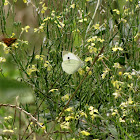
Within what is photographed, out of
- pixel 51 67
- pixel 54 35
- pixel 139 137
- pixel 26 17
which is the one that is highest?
pixel 26 17

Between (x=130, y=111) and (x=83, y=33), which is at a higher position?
(x=83, y=33)

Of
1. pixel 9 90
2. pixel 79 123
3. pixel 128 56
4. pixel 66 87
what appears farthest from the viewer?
pixel 128 56

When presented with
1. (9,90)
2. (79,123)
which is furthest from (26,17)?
(9,90)

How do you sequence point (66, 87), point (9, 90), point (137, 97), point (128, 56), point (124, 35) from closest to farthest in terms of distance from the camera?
1. point (9, 90)
2. point (137, 97)
3. point (66, 87)
4. point (124, 35)
5. point (128, 56)

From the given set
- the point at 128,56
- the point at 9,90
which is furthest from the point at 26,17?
the point at 9,90

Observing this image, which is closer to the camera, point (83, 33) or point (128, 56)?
point (83, 33)

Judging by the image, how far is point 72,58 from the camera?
3.25ft

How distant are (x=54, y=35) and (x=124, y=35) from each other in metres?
0.48

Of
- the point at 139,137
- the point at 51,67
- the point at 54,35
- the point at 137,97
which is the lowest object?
the point at 139,137

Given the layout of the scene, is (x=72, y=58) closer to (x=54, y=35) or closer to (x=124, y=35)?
(x=54, y=35)

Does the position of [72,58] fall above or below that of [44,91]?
above

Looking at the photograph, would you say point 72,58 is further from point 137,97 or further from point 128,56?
point 128,56

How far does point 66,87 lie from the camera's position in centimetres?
136

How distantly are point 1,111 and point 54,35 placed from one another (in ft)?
1.66
